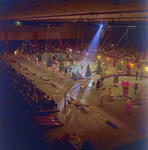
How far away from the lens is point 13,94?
7.67m

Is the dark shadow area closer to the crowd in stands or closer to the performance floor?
the performance floor

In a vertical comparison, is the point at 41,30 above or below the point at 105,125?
above

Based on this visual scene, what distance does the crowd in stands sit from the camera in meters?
5.01

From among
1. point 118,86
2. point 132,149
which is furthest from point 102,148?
point 118,86

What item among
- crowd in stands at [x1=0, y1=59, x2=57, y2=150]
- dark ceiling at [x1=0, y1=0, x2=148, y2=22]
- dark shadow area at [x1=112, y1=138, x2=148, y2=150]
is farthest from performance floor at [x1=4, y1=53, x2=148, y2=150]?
Answer: dark ceiling at [x1=0, y1=0, x2=148, y2=22]

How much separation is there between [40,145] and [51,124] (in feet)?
4.05

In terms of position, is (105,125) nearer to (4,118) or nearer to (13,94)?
(4,118)

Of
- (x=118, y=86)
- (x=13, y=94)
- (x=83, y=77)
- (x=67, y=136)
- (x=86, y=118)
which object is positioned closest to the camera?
(x=67, y=136)

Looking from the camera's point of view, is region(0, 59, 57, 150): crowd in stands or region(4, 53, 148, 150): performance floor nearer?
region(0, 59, 57, 150): crowd in stands

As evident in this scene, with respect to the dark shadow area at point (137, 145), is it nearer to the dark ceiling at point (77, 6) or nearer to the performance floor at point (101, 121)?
the performance floor at point (101, 121)

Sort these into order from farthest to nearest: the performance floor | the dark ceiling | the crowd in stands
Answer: the performance floor → the crowd in stands → the dark ceiling

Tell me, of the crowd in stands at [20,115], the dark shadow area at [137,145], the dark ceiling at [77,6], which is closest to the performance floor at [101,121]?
the dark shadow area at [137,145]

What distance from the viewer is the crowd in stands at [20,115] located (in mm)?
5008

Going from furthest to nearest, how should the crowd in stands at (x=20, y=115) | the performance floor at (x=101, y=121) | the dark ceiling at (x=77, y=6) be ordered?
the performance floor at (x=101, y=121) < the crowd in stands at (x=20, y=115) < the dark ceiling at (x=77, y=6)
